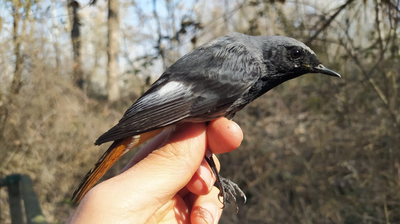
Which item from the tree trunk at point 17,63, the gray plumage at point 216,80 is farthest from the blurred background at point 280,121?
the gray plumage at point 216,80

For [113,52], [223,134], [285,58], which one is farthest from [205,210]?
[113,52]

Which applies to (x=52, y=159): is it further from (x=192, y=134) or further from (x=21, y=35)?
(x=192, y=134)

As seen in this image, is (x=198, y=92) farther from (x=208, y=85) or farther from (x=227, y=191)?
(x=227, y=191)

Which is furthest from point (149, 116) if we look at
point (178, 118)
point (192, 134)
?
point (192, 134)

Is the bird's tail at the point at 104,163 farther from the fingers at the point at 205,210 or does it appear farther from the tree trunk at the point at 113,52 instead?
the tree trunk at the point at 113,52

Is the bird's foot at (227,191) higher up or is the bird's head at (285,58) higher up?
the bird's head at (285,58)

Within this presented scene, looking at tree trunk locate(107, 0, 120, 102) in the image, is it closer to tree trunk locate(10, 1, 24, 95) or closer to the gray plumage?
tree trunk locate(10, 1, 24, 95)

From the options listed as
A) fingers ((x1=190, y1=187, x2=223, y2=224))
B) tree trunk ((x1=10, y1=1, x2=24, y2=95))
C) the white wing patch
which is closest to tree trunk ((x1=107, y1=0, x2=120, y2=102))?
tree trunk ((x1=10, y1=1, x2=24, y2=95))
